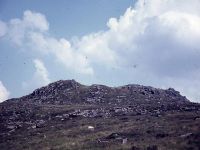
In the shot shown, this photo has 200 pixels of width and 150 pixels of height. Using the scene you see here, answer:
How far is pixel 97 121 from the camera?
3041 inches

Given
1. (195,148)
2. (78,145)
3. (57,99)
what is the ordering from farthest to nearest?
(57,99) < (78,145) < (195,148)

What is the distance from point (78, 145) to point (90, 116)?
118 ft

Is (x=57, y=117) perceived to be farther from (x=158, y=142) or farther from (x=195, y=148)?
(x=195, y=148)

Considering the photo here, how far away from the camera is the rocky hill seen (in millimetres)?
48906

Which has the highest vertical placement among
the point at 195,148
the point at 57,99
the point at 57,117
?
the point at 57,99

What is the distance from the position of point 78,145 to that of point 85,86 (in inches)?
3425

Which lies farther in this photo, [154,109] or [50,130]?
[154,109]

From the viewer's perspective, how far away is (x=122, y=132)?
57562 mm

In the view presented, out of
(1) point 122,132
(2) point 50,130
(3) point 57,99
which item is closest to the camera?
(1) point 122,132

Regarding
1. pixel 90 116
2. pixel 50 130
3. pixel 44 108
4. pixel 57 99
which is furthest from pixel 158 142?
pixel 57 99

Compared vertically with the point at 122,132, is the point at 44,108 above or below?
above

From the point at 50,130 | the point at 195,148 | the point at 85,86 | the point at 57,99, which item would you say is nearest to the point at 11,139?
the point at 50,130

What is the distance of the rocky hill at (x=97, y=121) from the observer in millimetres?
48906

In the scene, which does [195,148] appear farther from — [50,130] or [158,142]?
[50,130]
